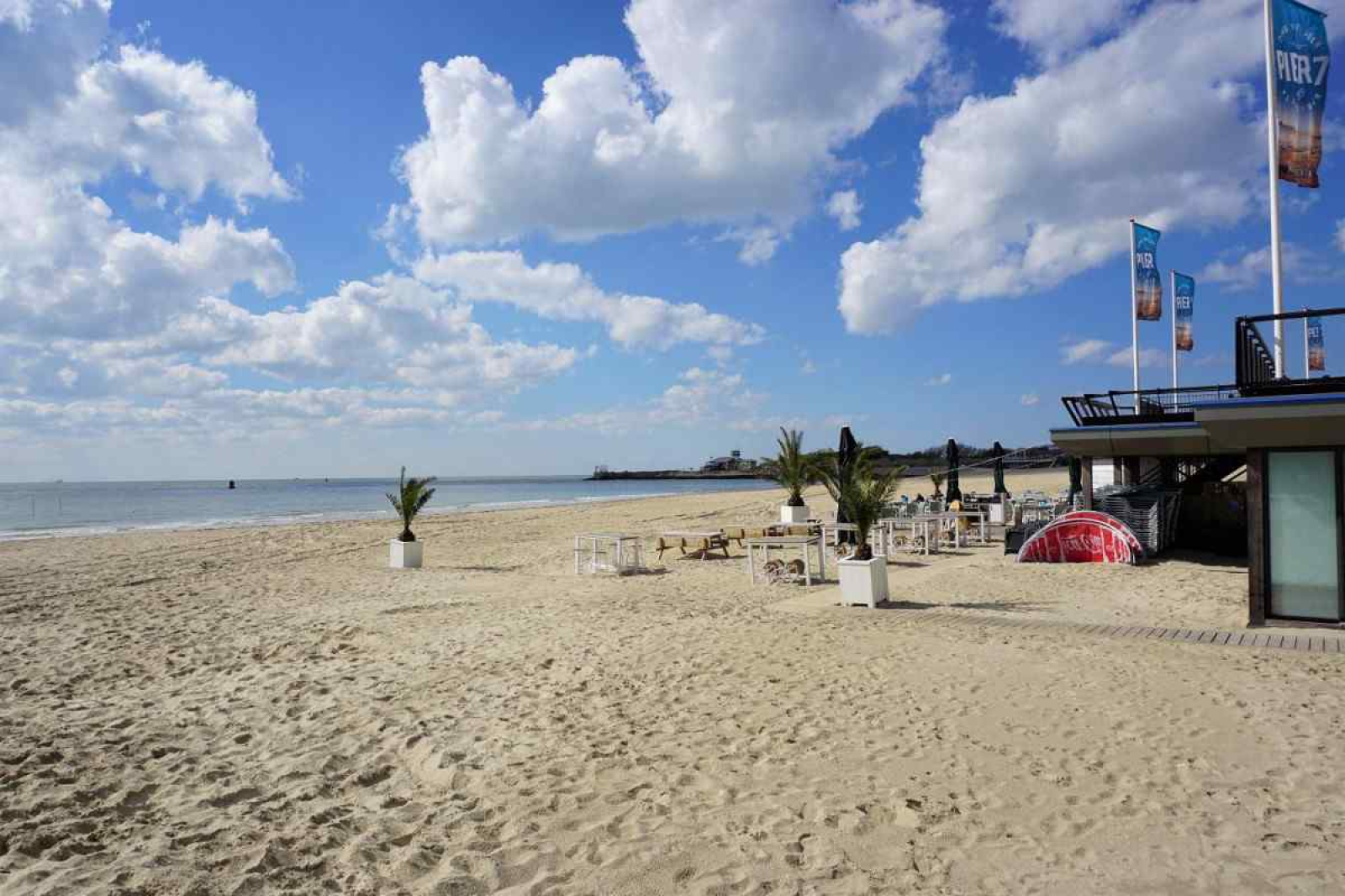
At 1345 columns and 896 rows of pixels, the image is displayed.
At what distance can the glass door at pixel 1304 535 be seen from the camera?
745 cm

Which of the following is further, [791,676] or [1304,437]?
[1304,437]

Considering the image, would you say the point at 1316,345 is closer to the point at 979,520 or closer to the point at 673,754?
the point at 979,520

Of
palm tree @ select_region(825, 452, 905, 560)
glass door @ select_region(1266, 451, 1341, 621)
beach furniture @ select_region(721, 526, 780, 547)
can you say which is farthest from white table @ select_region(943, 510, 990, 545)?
glass door @ select_region(1266, 451, 1341, 621)

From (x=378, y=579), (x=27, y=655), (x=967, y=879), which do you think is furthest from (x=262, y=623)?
(x=967, y=879)

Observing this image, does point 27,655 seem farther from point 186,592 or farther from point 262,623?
point 186,592

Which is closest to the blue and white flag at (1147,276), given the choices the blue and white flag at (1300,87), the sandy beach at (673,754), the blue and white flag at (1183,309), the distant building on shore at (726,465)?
the blue and white flag at (1183,309)

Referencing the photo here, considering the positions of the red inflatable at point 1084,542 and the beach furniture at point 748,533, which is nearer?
the red inflatable at point 1084,542

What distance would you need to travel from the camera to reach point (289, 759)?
4.60m

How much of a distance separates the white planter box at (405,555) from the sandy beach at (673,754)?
4.92m

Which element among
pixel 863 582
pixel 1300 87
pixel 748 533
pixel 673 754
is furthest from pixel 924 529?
pixel 673 754

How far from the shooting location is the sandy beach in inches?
132

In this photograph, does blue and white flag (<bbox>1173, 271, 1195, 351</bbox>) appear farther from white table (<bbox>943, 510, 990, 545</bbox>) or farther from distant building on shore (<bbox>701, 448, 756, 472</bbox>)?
distant building on shore (<bbox>701, 448, 756, 472</bbox>)

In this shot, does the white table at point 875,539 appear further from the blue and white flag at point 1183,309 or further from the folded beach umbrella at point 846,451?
the blue and white flag at point 1183,309

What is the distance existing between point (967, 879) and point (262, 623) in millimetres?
7971
